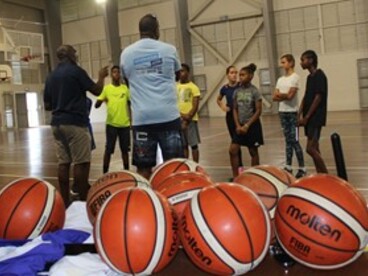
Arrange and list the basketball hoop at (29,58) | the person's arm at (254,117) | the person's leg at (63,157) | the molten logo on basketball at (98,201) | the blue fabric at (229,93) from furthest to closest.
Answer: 1. the basketball hoop at (29,58)
2. the blue fabric at (229,93)
3. the person's arm at (254,117)
4. the person's leg at (63,157)
5. the molten logo on basketball at (98,201)

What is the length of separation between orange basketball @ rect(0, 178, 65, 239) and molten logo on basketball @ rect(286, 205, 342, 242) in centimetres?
171

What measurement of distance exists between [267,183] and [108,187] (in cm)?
116

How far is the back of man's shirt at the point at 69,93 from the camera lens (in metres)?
4.69

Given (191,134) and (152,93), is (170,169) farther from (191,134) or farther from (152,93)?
(191,134)

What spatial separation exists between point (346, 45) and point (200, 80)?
6940 millimetres

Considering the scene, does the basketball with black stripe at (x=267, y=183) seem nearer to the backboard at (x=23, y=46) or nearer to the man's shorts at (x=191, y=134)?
the man's shorts at (x=191, y=134)

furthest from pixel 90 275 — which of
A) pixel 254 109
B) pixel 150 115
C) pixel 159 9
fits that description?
pixel 159 9

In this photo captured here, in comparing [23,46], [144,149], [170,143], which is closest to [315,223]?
[170,143]

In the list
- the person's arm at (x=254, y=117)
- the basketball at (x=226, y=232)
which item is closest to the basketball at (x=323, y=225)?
the basketball at (x=226, y=232)

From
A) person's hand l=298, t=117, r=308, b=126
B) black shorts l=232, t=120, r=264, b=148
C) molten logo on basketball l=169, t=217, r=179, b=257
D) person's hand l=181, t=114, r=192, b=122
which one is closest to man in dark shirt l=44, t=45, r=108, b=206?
person's hand l=181, t=114, r=192, b=122

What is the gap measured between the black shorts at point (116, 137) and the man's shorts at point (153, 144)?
9.60ft

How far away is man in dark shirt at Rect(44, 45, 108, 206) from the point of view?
4695 millimetres

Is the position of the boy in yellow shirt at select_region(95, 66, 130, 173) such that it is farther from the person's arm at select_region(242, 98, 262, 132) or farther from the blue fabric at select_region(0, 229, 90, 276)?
the blue fabric at select_region(0, 229, 90, 276)

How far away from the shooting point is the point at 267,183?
3.25 meters
